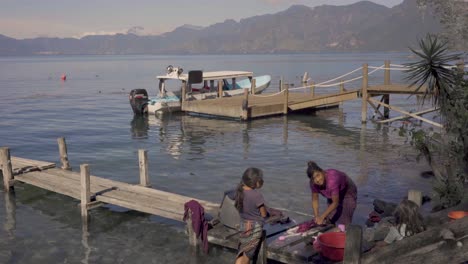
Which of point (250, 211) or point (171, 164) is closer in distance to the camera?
→ point (250, 211)

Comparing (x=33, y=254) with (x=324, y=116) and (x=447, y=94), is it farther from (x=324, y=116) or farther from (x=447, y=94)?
(x=324, y=116)

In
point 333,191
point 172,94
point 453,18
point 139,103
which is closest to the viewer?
point 333,191

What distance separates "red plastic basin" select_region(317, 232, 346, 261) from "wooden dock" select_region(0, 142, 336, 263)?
0.87 feet

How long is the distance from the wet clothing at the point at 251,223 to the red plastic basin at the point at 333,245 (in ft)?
3.26

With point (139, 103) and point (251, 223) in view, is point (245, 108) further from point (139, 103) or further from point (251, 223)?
point (251, 223)

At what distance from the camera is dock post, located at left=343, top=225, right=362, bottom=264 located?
5.37m

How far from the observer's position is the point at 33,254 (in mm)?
10398

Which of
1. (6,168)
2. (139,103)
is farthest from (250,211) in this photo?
(139,103)

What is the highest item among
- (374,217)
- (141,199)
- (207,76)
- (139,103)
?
(207,76)

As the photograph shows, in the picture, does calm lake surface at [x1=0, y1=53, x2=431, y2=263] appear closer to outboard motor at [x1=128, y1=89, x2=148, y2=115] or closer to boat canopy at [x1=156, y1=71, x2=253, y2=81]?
outboard motor at [x1=128, y1=89, x2=148, y2=115]

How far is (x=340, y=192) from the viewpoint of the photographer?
339 inches

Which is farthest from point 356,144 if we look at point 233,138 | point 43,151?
point 43,151

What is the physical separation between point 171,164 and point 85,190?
6.82 metres

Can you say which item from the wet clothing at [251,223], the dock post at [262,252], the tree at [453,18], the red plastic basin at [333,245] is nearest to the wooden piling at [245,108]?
the tree at [453,18]
